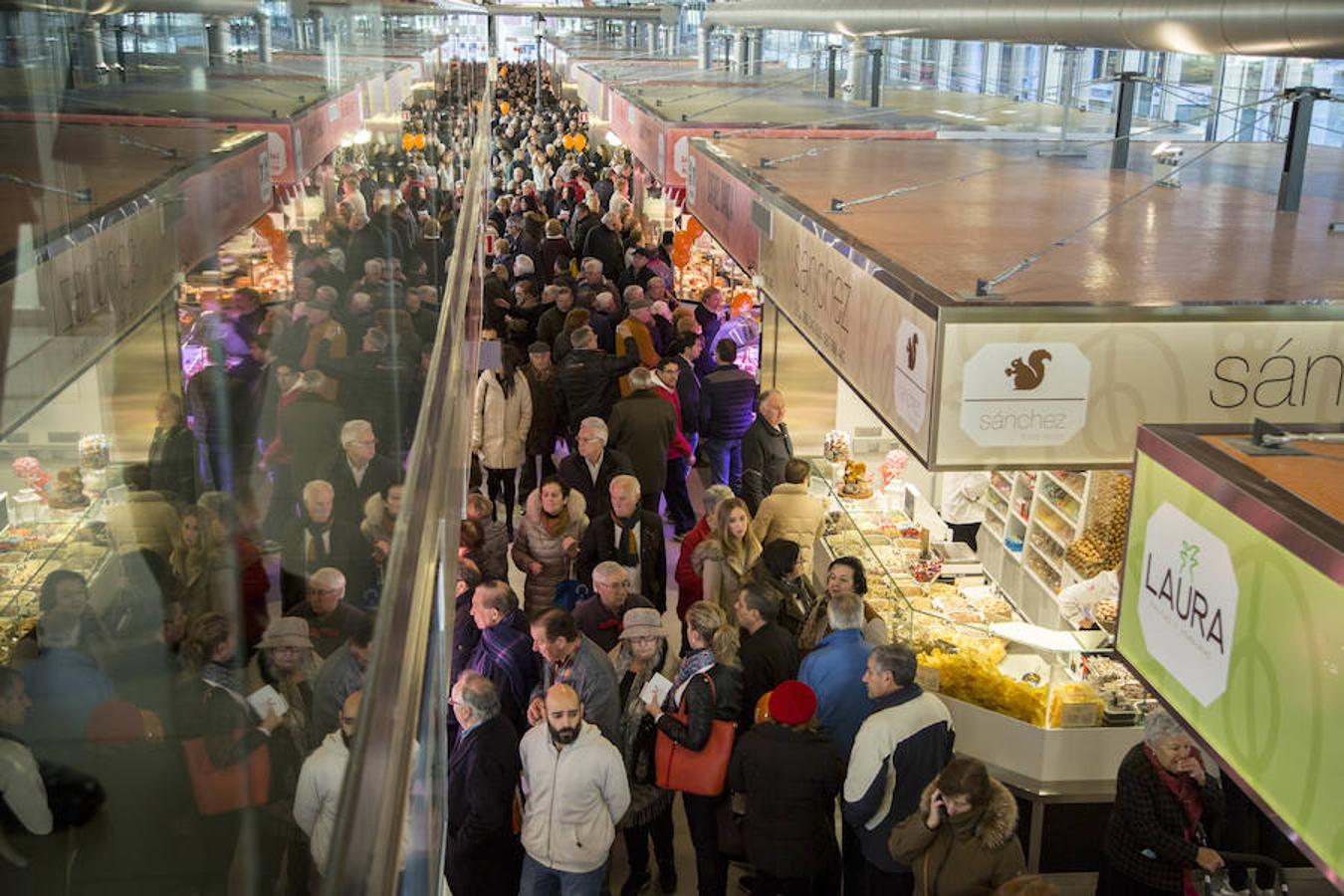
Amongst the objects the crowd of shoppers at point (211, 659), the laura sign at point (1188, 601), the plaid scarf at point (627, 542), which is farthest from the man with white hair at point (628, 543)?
the crowd of shoppers at point (211, 659)

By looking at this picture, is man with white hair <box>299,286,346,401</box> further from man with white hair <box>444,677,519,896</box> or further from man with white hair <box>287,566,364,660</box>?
man with white hair <box>444,677,519,896</box>

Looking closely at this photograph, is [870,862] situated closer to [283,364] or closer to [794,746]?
[794,746]

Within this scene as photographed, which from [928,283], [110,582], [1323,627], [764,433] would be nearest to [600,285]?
[764,433]

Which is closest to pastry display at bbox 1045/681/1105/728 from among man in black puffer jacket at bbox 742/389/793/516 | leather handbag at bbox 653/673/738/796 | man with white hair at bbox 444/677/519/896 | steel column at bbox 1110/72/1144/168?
leather handbag at bbox 653/673/738/796

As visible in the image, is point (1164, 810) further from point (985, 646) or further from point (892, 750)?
point (985, 646)

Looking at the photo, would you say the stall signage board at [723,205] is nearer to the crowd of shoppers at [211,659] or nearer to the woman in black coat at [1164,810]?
the woman in black coat at [1164,810]

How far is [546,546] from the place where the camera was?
7125 millimetres

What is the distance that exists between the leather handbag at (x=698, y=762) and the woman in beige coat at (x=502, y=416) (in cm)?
438

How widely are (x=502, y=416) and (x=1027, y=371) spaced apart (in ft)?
17.8

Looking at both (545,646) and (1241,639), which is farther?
(545,646)

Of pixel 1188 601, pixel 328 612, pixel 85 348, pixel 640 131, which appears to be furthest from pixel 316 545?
pixel 640 131

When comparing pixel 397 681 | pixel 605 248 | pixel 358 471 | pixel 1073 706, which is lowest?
pixel 1073 706

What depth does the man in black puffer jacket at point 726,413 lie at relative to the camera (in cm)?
954

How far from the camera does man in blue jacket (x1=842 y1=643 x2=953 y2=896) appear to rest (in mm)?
5293
